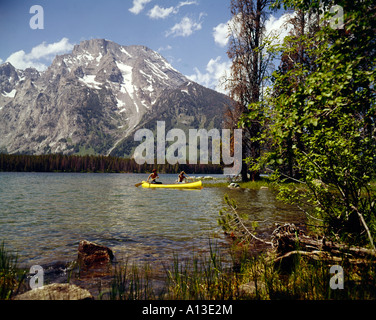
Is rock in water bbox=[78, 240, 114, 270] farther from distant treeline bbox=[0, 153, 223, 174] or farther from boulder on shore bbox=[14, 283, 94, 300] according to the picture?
distant treeline bbox=[0, 153, 223, 174]

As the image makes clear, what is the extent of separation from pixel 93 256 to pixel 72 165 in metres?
176

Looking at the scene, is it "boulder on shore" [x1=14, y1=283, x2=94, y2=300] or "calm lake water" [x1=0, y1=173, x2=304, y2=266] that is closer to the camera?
"boulder on shore" [x1=14, y1=283, x2=94, y2=300]

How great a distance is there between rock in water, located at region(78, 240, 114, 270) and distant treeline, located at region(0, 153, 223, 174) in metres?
147

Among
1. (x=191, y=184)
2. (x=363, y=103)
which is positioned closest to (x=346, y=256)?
(x=363, y=103)

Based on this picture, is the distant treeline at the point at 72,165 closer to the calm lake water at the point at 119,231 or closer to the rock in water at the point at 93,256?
the calm lake water at the point at 119,231

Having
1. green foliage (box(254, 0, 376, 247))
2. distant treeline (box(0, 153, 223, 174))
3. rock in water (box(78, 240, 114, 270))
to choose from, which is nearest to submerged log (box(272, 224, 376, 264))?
green foliage (box(254, 0, 376, 247))

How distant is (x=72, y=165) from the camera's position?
551ft

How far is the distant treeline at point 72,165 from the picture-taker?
476 ft

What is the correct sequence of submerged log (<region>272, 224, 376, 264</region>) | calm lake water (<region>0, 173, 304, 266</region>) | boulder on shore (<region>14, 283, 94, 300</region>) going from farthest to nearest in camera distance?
calm lake water (<region>0, 173, 304, 266</region>), submerged log (<region>272, 224, 376, 264</region>), boulder on shore (<region>14, 283, 94, 300</region>)

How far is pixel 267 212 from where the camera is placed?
1611 cm

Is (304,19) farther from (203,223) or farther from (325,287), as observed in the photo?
(325,287)

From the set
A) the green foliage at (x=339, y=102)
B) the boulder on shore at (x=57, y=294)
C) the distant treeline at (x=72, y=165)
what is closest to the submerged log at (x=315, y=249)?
the green foliage at (x=339, y=102)

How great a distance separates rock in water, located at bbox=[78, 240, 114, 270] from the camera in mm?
8117
